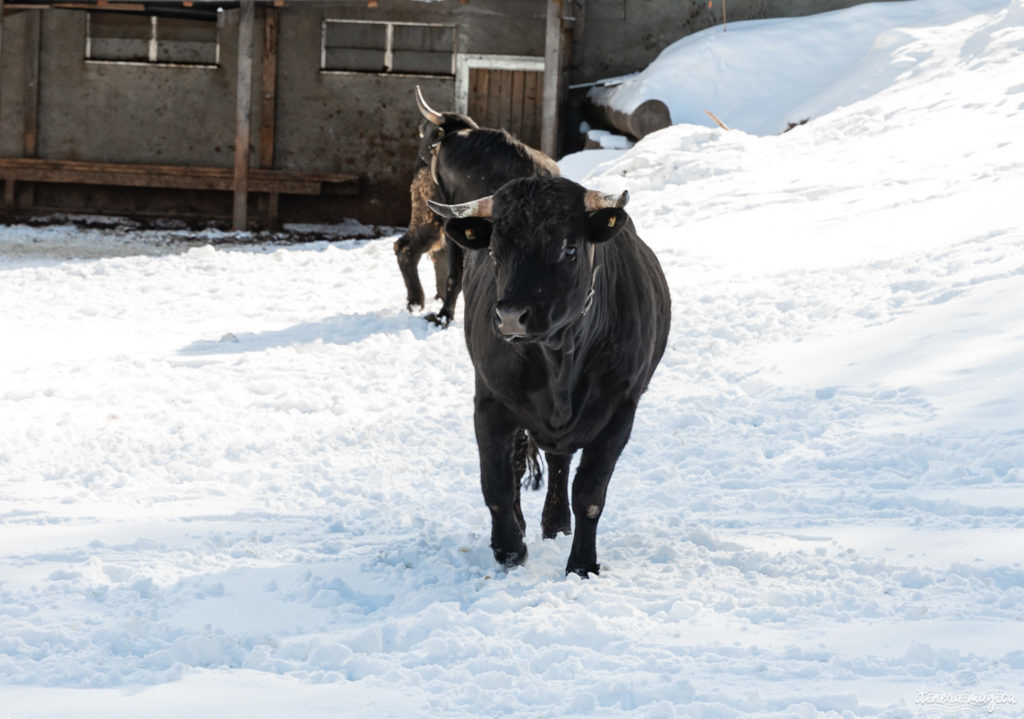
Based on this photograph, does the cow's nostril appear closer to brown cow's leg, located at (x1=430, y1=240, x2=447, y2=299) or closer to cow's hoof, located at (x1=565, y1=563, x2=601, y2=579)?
cow's hoof, located at (x1=565, y1=563, x2=601, y2=579)

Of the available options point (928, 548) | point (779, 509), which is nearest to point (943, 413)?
point (779, 509)

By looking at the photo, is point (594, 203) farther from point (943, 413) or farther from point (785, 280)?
point (785, 280)

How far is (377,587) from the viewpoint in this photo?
442 centimetres

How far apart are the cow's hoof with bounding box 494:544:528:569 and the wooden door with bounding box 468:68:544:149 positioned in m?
14.1

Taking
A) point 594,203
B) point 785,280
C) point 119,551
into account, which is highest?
point 594,203

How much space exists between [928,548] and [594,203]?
1.92m

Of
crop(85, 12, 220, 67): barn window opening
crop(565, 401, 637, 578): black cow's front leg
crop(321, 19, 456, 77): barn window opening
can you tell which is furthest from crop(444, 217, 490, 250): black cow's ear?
crop(85, 12, 220, 67): barn window opening

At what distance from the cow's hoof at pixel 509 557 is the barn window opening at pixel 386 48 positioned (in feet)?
49.4

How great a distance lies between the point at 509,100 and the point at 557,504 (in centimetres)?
1395

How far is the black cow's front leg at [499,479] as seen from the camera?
4.62 metres

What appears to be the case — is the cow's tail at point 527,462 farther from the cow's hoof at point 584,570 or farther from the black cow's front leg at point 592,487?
the cow's hoof at point 584,570

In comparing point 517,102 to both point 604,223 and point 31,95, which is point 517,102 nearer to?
point 31,95

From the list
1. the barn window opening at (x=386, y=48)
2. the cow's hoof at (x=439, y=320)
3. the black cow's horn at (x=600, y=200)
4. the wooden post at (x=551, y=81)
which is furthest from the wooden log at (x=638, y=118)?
the black cow's horn at (x=600, y=200)

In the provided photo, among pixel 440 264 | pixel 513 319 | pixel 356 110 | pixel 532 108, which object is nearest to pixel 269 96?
pixel 356 110
